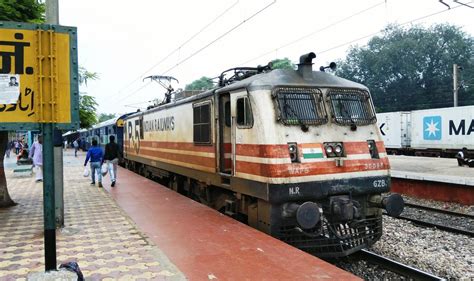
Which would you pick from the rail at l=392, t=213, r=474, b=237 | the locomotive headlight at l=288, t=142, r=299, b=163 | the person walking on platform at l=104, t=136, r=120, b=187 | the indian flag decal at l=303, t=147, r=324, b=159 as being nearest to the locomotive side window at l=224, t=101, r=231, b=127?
the locomotive headlight at l=288, t=142, r=299, b=163

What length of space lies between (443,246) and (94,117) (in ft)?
44.6

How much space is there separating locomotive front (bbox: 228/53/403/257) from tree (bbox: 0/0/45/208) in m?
5.06

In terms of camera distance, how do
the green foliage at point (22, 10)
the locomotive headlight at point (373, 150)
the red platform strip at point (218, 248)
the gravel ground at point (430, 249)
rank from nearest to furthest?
the red platform strip at point (218, 248) < the gravel ground at point (430, 249) < the locomotive headlight at point (373, 150) < the green foliage at point (22, 10)

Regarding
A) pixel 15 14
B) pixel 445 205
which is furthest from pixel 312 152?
pixel 445 205

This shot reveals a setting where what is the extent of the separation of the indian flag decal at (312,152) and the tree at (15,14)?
6227 millimetres

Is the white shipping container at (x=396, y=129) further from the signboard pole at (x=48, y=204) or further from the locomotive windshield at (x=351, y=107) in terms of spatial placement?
the signboard pole at (x=48, y=204)

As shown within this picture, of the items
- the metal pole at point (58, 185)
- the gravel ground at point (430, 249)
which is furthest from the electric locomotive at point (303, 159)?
the metal pole at point (58, 185)

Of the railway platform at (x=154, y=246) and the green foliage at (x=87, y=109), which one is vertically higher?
the green foliage at (x=87, y=109)

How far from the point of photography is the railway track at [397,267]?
19.1ft

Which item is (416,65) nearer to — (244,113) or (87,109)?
(87,109)

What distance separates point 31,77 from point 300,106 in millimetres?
3980

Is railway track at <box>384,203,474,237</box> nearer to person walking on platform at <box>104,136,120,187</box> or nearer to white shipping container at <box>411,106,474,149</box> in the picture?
person walking on platform at <box>104,136,120,187</box>

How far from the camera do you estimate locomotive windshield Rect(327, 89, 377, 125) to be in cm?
711

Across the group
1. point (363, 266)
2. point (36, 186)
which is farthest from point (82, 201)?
point (363, 266)
